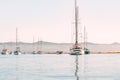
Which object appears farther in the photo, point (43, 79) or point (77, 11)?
point (77, 11)

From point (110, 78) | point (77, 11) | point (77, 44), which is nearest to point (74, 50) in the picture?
point (77, 44)

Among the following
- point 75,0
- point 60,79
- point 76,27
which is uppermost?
point 75,0

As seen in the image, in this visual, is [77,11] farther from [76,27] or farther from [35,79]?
[35,79]

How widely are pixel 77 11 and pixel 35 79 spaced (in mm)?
128388

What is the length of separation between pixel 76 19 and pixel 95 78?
125 meters

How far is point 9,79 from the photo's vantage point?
52.6 meters

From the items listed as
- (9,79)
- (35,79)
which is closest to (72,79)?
(35,79)

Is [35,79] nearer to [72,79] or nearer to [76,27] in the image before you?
[72,79]

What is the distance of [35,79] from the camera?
5234 centimetres

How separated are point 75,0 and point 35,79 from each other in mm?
129842

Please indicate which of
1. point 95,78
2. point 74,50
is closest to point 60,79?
point 95,78

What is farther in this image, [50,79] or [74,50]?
[74,50]

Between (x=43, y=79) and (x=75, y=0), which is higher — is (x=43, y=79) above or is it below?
below

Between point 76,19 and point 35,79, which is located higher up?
point 76,19
